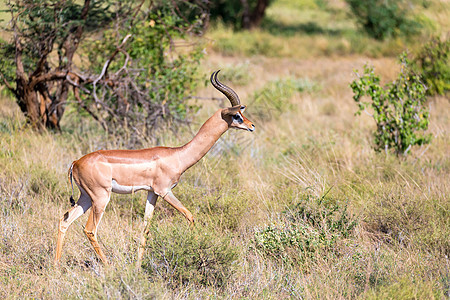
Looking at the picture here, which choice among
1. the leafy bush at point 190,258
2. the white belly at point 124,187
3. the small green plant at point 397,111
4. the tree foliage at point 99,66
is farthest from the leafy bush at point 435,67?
the white belly at point 124,187

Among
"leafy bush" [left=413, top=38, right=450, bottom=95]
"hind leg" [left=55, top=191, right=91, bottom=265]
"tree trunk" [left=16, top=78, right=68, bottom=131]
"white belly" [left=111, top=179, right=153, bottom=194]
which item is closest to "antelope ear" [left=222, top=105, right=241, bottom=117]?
"white belly" [left=111, top=179, right=153, bottom=194]

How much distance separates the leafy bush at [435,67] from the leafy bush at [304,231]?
255 inches

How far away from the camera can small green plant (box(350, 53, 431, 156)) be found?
714 centimetres

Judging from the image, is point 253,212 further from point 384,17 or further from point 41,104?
point 384,17

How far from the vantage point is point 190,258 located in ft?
13.0

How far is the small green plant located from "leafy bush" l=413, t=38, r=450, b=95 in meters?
3.40

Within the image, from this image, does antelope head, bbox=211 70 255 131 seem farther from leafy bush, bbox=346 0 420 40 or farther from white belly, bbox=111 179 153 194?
leafy bush, bbox=346 0 420 40

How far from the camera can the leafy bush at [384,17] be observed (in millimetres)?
20766

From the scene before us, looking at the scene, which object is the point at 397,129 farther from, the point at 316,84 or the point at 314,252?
the point at 316,84

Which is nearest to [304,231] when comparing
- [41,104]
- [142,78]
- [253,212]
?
[253,212]

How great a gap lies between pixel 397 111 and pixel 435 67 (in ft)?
13.6

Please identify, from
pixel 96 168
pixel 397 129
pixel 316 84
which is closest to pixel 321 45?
pixel 316 84

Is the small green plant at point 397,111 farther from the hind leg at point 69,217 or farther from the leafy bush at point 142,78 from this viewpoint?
the hind leg at point 69,217

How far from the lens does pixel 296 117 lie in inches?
409
